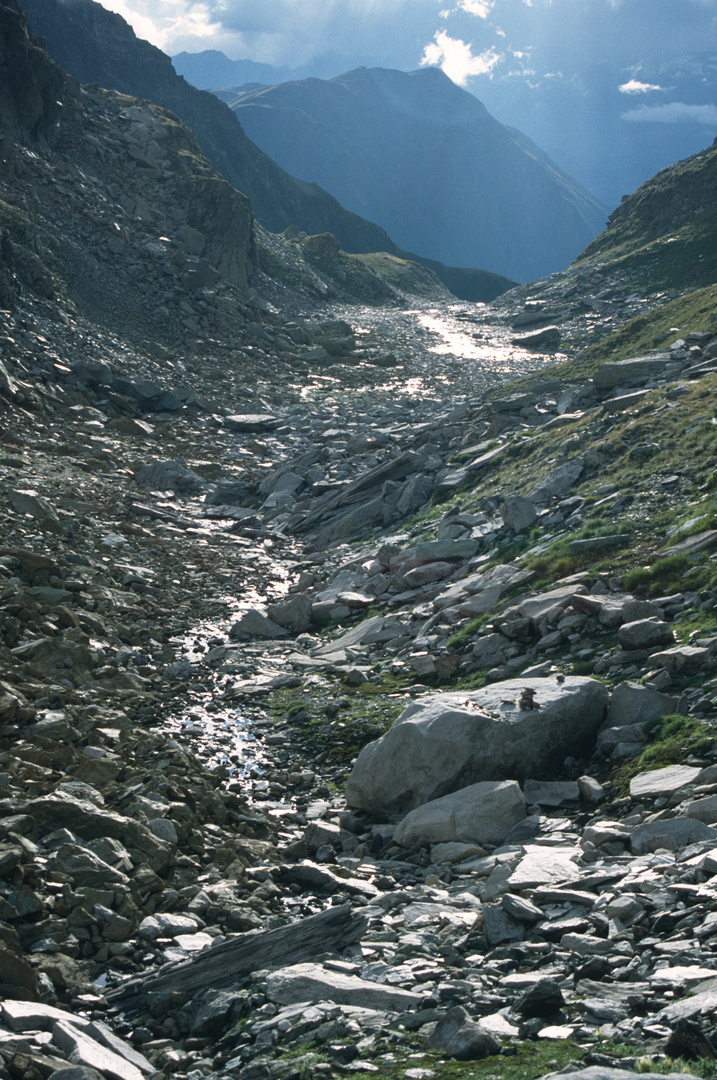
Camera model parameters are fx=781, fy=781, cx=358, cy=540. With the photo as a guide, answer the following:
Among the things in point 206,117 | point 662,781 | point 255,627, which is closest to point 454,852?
point 662,781

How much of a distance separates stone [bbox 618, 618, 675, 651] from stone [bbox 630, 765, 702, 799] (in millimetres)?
2510

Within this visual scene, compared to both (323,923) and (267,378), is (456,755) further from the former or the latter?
(267,378)

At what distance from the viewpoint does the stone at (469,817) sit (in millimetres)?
8203

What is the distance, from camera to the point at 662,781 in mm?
7750

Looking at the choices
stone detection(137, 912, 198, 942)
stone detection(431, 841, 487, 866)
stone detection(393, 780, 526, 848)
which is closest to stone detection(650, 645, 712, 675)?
stone detection(393, 780, 526, 848)

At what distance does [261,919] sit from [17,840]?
7.38 ft

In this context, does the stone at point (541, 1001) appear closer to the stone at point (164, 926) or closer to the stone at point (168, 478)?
the stone at point (164, 926)

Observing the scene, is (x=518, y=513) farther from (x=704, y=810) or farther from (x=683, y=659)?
(x=704, y=810)

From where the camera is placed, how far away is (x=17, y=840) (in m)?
6.82

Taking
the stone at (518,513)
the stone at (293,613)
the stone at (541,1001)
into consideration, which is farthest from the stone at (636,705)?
the stone at (293,613)

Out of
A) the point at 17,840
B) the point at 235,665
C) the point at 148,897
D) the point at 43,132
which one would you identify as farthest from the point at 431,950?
the point at 43,132

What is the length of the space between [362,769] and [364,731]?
1.98 m

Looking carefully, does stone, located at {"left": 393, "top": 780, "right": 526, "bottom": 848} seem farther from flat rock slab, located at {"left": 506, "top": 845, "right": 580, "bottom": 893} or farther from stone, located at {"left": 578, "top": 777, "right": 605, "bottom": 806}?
flat rock slab, located at {"left": 506, "top": 845, "right": 580, "bottom": 893}

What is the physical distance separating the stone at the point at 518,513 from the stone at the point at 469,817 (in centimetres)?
841
